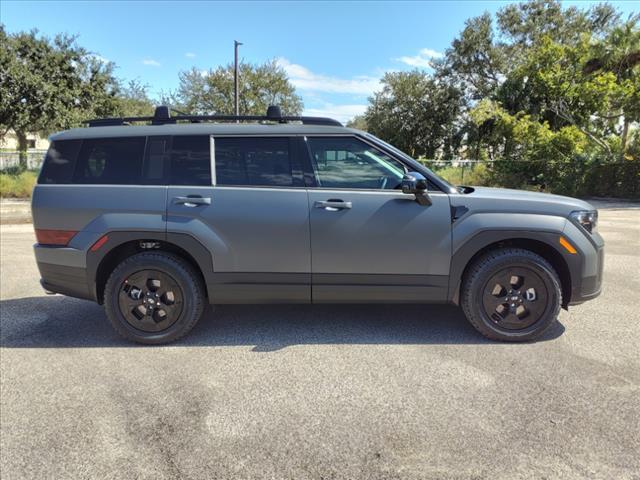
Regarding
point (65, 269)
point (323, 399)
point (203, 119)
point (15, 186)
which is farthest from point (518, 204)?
point (15, 186)

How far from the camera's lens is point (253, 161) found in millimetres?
3930

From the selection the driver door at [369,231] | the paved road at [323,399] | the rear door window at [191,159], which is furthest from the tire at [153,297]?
the driver door at [369,231]

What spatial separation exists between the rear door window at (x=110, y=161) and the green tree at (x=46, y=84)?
18.1 meters

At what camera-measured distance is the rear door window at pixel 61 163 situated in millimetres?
3936

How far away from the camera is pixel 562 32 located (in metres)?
34.9

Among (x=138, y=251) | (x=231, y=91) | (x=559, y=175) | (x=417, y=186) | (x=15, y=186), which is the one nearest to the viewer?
(x=417, y=186)

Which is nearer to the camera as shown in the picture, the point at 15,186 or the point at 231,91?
the point at 15,186

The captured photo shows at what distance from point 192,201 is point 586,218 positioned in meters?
3.40

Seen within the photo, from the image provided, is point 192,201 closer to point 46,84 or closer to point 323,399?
point 323,399

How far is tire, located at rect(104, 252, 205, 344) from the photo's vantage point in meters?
3.90

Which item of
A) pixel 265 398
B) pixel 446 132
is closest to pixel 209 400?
pixel 265 398

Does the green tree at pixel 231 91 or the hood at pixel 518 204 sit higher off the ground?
the green tree at pixel 231 91

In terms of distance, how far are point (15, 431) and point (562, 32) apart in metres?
42.1

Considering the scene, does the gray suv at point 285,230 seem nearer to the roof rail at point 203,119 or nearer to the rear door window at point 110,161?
the rear door window at point 110,161
